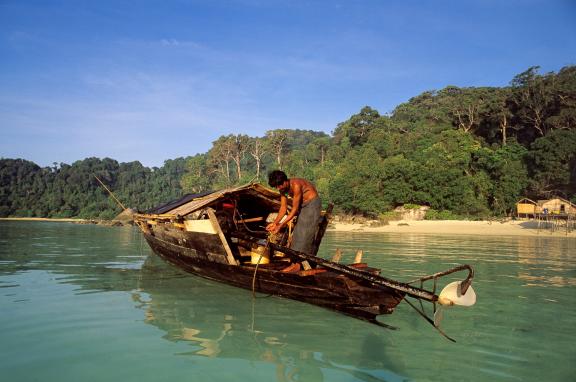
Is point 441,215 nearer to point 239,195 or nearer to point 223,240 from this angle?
point 239,195

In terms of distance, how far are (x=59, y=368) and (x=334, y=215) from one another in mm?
33688

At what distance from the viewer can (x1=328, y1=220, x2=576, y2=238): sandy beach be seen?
24.8 metres

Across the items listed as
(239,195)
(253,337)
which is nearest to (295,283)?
(253,337)

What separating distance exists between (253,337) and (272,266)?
7.39 feet

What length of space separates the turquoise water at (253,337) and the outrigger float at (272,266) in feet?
0.90

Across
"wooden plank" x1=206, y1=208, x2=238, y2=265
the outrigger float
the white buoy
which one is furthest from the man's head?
the white buoy

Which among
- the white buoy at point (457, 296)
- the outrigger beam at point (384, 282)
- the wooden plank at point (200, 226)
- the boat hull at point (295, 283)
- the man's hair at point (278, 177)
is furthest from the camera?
the wooden plank at point (200, 226)

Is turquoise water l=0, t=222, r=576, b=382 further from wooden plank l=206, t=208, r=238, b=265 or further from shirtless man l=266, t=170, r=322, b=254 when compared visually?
shirtless man l=266, t=170, r=322, b=254

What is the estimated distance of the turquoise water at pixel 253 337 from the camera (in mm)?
3572

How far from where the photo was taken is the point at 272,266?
263 inches

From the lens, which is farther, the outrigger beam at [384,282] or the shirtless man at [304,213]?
the shirtless man at [304,213]

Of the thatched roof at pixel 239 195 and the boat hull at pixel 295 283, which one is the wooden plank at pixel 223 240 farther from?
the thatched roof at pixel 239 195

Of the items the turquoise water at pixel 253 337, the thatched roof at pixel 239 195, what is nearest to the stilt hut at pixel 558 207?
the turquoise water at pixel 253 337

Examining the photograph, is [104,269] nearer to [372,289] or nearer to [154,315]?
[154,315]
